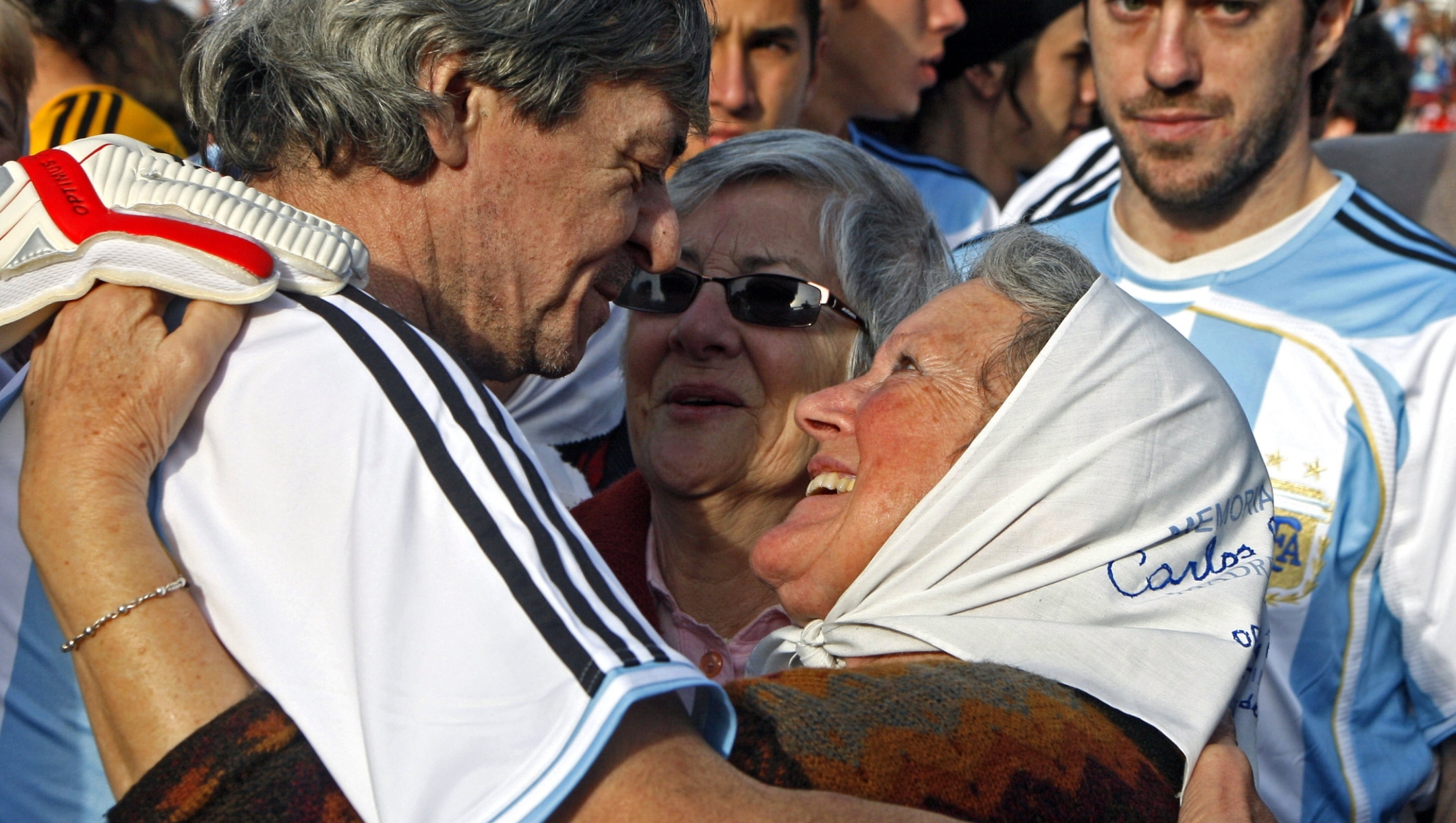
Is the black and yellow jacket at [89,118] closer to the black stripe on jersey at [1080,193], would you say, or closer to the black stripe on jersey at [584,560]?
the black stripe on jersey at [1080,193]

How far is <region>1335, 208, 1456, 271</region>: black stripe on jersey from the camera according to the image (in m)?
3.59

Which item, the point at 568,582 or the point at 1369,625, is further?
the point at 1369,625

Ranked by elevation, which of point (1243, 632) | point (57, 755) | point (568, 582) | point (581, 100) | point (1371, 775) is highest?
point (581, 100)

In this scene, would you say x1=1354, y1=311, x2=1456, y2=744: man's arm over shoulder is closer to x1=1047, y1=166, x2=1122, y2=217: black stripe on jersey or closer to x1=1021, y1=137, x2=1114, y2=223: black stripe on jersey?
A: x1=1047, y1=166, x2=1122, y2=217: black stripe on jersey

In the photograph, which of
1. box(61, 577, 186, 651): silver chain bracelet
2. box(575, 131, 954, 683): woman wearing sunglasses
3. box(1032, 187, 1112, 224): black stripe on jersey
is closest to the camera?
box(61, 577, 186, 651): silver chain bracelet

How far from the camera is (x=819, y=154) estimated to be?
10.6 feet

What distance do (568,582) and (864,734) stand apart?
0.47m

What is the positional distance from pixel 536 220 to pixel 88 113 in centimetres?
288

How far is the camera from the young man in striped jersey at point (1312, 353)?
3359mm

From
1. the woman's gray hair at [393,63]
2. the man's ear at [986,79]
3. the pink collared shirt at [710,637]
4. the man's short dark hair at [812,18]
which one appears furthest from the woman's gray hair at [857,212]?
the man's ear at [986,79]

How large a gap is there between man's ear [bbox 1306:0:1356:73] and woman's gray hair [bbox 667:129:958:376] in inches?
62.8

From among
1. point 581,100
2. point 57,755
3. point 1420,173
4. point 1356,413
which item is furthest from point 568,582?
point 1420,173

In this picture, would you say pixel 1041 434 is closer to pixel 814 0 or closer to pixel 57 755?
pixel 57 755

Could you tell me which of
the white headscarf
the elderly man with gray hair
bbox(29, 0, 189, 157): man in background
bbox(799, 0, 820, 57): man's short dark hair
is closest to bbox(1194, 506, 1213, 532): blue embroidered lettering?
the white headscarf
